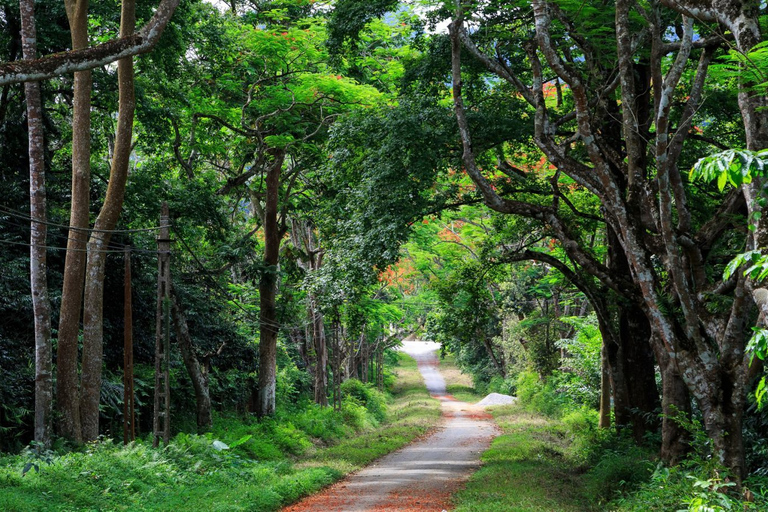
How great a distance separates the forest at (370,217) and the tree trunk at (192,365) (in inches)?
3.4

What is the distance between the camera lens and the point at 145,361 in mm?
20594

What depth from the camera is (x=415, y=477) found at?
1558 centimetres

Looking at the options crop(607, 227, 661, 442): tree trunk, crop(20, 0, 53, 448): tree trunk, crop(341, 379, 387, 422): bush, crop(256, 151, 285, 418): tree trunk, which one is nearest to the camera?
crop(20, 0, 53, 448): tree trunk

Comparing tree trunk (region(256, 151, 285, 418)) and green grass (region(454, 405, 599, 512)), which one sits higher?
tree trunk (region(256, 151, 285, 418))


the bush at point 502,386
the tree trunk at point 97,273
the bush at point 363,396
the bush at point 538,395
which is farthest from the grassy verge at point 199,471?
the bush at point 502,386

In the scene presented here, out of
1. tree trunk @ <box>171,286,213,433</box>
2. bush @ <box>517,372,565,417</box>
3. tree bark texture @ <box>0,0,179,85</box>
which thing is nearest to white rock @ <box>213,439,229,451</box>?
tree trunk @ <box>171,286,213,433</box>

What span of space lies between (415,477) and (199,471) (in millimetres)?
4767

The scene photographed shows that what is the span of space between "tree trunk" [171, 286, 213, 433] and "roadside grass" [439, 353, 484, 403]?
2470 centimetres

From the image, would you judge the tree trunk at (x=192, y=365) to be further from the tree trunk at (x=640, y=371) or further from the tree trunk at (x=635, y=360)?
the tree trunk at (x=640, y=371)

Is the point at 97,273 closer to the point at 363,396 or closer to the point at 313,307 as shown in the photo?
the point at 313,307

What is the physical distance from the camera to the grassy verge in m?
9.95

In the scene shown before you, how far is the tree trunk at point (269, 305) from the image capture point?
22250 mm

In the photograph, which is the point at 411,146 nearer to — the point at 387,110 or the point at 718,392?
the point at 387,110

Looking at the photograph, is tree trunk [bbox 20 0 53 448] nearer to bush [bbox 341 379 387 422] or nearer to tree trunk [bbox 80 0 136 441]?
tree trunk [bbox 80 0 136 441]
